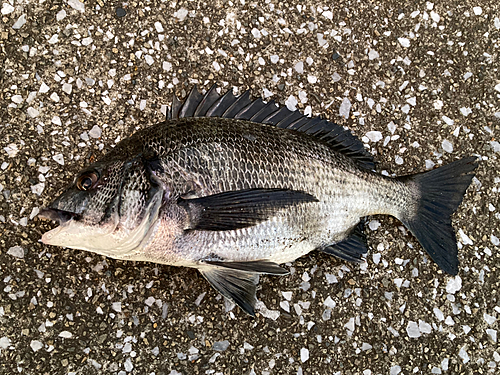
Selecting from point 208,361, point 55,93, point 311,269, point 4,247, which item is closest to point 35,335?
point 4,247

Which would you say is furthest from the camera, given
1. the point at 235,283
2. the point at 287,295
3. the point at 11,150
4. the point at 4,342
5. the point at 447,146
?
Answer: the point at 447,146

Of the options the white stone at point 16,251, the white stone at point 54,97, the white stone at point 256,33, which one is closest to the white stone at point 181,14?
the white stone at point 256,33

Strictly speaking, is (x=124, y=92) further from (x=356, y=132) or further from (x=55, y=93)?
(x=356, y=132)

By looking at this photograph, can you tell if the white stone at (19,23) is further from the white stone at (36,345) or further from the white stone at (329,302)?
the white stone at (329,302)

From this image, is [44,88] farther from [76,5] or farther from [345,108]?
[345,108]

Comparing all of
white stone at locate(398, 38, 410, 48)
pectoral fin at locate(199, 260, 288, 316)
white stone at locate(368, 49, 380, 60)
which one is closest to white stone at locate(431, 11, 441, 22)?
white stone at locate(398, 38, 410, 48)

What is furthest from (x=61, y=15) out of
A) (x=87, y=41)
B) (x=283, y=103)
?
(x=283, y=103)
